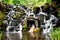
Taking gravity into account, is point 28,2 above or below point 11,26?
above

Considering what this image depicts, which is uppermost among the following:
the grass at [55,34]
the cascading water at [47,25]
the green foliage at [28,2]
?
the green foliage at [28,2]

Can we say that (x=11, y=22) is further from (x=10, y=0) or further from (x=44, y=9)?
(x=44, y=9)

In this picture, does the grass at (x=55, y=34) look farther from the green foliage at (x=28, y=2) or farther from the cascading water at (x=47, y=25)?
the green foliage at (x=28, y=2)

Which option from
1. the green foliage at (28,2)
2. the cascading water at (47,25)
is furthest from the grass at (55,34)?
the green foliage at (28,2)

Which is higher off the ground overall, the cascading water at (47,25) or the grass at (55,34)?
the cascading water at (47,25)

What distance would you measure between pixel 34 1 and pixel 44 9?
0.18 metres

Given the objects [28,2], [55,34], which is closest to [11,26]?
[28,2]

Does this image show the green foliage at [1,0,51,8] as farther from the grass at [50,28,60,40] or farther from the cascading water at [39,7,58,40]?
the grass at [50,28,60,40]

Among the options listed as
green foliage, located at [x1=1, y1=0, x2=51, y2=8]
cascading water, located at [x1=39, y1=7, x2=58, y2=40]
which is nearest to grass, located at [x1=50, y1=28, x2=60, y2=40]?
cascading water, located at [x1=39, y1=7, x2=58, y2=40]

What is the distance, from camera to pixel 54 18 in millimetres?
2500

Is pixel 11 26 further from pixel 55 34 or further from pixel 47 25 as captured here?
pixel 55 34

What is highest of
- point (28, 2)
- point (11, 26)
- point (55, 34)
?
point (28, 2)

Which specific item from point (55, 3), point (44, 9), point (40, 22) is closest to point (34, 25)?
point (40, 22)

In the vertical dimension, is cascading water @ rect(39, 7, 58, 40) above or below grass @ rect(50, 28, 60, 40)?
above
